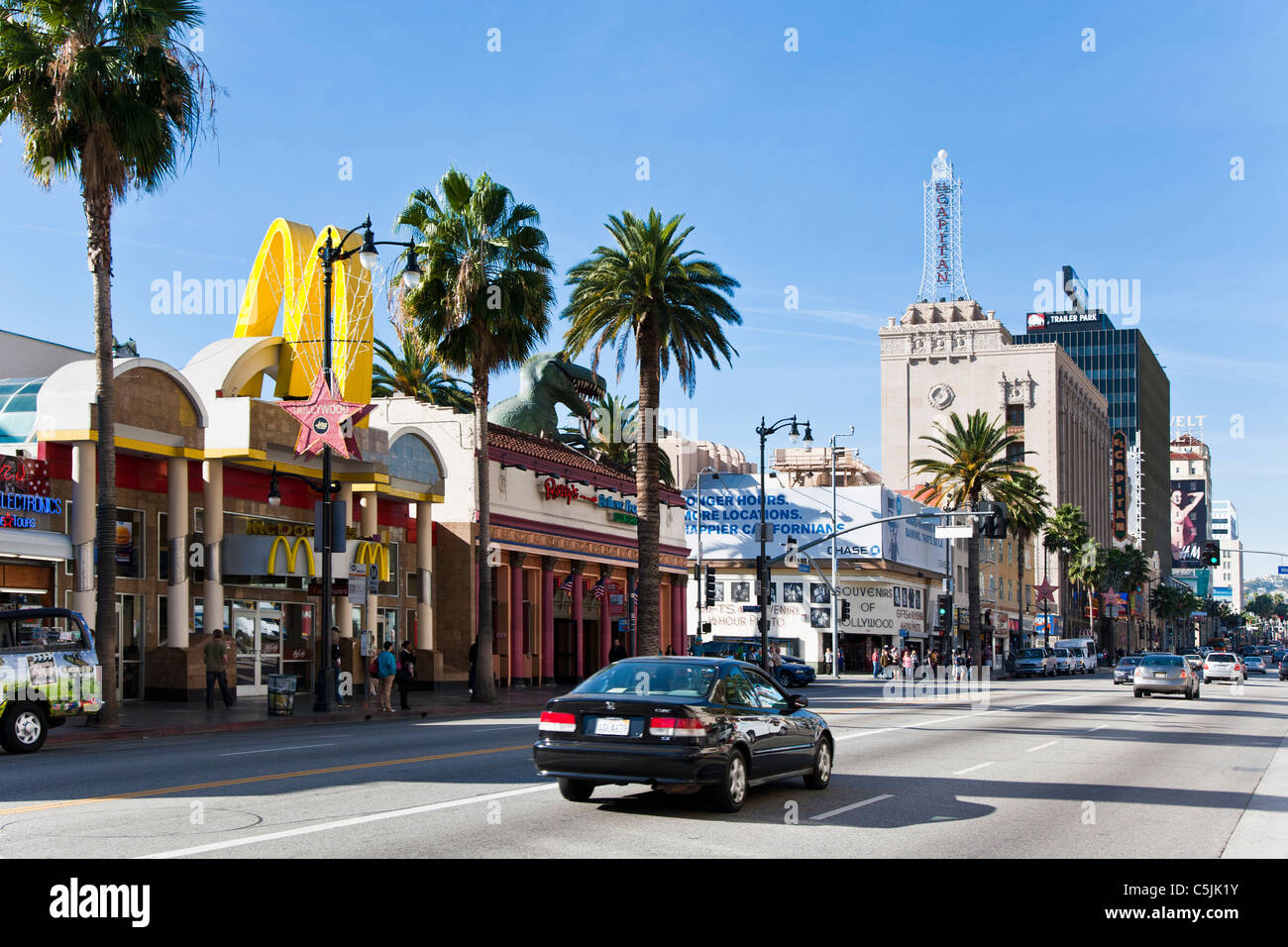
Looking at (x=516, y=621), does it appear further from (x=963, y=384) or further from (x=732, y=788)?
(x=963, y=384)

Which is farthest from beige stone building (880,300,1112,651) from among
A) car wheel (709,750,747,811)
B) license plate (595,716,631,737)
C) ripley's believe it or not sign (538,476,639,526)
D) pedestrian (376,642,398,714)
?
license plate (595,716,631,737)

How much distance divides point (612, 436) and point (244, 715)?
1983 inches

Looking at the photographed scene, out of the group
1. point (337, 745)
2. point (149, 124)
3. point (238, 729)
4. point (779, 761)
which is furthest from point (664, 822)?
point (149, 124)

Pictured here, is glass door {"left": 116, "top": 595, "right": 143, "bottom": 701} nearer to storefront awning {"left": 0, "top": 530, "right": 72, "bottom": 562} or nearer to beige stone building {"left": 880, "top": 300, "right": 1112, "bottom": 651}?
storefront awning {"left": 0, "top": 530, "right": 72, "bottom": 562}

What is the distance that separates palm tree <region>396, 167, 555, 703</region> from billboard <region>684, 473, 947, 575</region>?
43293mm

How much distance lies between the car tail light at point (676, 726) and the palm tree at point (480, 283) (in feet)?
78.0

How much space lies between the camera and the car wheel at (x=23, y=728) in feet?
64.1

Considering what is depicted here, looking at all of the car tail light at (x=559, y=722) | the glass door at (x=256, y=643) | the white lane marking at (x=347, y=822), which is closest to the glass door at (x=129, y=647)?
the glass door at (x=256, y=643)

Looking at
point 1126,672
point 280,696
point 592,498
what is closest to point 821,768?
point 280,696

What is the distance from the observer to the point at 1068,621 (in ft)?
477

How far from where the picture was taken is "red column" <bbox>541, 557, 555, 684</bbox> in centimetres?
4909

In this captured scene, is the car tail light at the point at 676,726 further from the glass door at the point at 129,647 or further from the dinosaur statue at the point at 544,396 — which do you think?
the dinosaur statue at the point at 544,396
